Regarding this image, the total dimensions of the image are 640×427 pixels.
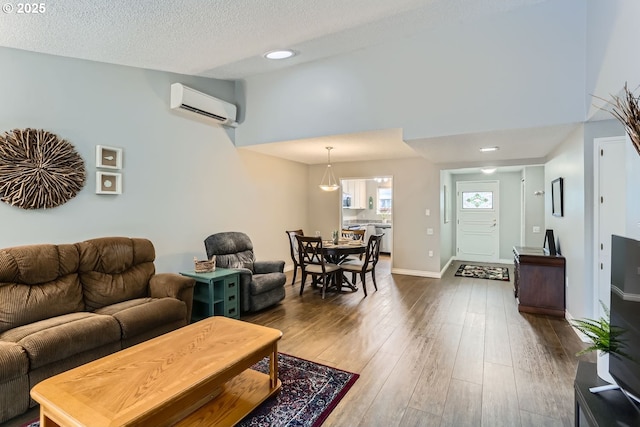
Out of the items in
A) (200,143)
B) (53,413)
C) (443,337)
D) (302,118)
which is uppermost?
(302,118)

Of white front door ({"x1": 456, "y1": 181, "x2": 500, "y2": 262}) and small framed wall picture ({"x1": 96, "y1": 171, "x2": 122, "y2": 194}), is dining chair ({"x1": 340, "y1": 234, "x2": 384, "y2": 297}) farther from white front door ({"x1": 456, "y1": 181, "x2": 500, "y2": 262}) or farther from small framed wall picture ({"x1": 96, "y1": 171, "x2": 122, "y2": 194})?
white front door ({"x1": 456, "y1": 181, "x2": 500, "y2": 262})

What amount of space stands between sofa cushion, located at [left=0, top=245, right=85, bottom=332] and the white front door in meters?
7.72

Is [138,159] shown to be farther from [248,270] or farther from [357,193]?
[357,193]

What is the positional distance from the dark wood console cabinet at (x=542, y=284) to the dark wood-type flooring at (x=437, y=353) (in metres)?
0.15

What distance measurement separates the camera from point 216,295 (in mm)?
3586

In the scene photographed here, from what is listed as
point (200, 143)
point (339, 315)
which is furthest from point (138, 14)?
point (339, 315)

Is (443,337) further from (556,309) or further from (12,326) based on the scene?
(12,326)

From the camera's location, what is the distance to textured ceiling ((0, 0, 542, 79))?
236 cm

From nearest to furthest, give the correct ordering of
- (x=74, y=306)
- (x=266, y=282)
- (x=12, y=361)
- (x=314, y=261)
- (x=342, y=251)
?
(x=12, y=361)
(x=74, y=306)
(x=266, y=282)
(x=342, y=251)
(x=314, y=261)

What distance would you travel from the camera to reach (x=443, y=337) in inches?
127

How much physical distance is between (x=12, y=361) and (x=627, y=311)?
3344mm

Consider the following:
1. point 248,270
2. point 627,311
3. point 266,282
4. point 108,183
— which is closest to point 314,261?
point 266,282

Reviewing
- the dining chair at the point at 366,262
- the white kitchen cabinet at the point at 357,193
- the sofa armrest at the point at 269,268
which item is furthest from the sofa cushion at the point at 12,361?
the white kitchen cabinet at the point at 357,193

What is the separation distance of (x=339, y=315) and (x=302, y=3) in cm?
329
